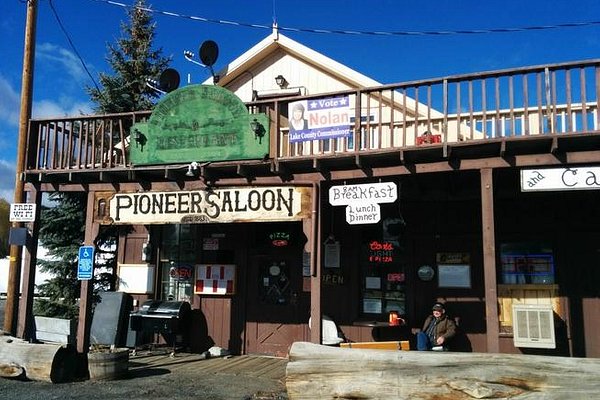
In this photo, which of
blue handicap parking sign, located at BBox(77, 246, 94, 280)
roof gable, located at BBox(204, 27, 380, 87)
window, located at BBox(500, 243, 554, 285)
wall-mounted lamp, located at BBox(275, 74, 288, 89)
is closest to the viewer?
blue handicap parking sign, located at BBox(77, 246, 94, 280)

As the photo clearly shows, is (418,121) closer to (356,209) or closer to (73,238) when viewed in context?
(356,209)

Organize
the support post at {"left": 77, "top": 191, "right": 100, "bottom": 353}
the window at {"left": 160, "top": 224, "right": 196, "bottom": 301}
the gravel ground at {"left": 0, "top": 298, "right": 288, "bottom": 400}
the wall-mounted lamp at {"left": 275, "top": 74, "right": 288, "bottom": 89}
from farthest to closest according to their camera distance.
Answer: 1. the wall-mounted lamp at {"left": 275, "top": 74, "right": 288, "bottom": 89}
2. the window at {"left": 160, "top": 224, "right": 196, "bottom": 301}
3. the support post at {"left": 77, "top": 191, "right": 100, "bottom": 353}
4. the gravel ground at {"left": 0, "top": 298, "right": 288, "bottom": 400}

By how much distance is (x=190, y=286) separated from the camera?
1224 cm

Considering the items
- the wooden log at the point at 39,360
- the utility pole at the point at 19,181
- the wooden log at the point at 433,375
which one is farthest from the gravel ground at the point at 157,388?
the utility pole at the point at 19,181

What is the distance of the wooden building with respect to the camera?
26.1 ft

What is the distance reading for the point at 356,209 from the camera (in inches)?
339

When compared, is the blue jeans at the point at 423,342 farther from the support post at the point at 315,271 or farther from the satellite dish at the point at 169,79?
the satellite dish at the point at 169,79

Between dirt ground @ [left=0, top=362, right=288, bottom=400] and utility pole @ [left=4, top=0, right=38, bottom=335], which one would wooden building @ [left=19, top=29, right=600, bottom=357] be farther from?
dirt ground @ [left=0, top=362, right=288, bottom=400]

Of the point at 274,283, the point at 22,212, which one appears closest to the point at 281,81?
the point at 274,283

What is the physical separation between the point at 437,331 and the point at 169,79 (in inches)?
293

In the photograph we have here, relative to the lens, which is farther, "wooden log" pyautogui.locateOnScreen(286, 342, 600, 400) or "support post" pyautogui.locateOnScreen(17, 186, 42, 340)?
"support post" pyautogui.locateOnScreen(17, 186, 42, 340)

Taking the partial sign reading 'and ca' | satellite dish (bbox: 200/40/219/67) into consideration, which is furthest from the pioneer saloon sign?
satellite dish (bbox: 200/40/219/67)

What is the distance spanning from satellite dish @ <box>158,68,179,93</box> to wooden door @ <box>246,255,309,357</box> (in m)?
4.10

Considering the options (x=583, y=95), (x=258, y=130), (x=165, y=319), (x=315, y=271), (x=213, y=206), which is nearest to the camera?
(x=583, y=95)
